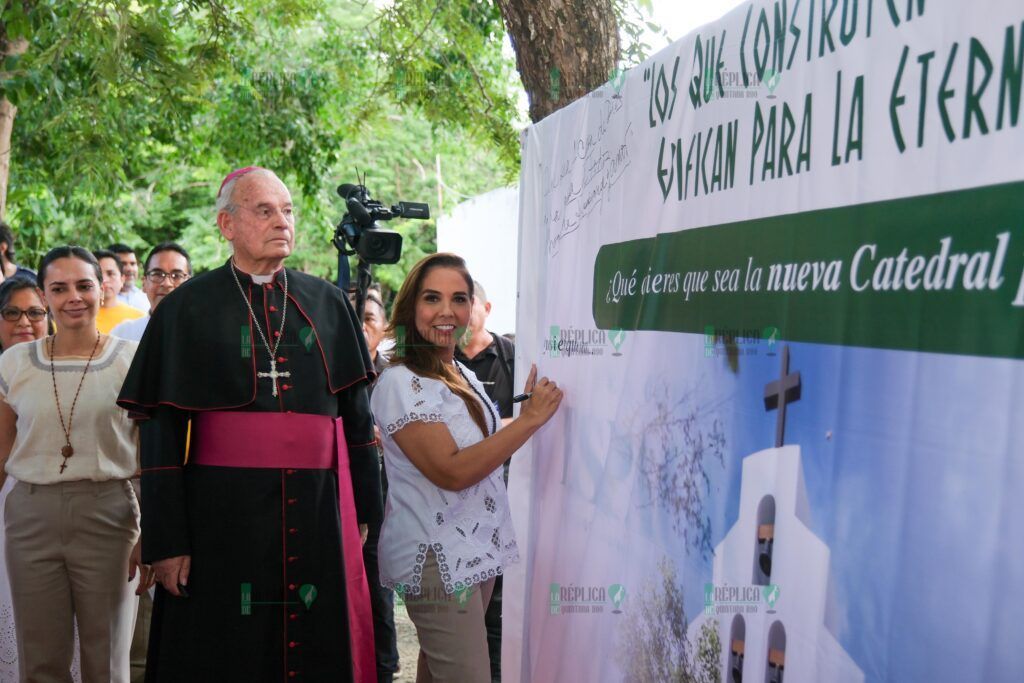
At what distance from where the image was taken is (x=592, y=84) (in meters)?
4.25

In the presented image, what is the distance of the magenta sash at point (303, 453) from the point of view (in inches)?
134

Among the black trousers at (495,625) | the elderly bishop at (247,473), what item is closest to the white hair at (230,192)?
the elderly bishop at (247,473)

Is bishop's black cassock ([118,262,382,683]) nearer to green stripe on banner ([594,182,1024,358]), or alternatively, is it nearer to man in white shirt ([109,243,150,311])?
green stripe on banner ([594,182,1024,358])

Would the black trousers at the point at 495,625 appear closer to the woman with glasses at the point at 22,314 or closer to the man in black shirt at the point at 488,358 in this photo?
the man in black shirt at the point at 488,358

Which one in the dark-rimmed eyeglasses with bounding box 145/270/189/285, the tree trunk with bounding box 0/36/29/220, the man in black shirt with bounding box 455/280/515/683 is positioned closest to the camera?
the man in black shirt with bounding box 455/280/515/683

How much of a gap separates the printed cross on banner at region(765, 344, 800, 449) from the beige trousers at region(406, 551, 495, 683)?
122cm

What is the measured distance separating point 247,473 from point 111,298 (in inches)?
136

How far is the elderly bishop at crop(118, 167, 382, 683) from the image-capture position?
334cm

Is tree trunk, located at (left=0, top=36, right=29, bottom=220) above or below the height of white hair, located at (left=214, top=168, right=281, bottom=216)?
above

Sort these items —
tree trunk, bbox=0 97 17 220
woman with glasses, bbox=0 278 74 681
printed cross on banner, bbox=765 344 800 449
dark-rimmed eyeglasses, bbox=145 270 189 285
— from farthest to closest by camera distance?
tree trunk, bbox=0 97 17 220 → dark-rimmed eyeglasses, bbox=145 270 189 285 → woman with glasses, bbox=0 278 74 681 → printed cross on banner, bbox=765 344 800 449

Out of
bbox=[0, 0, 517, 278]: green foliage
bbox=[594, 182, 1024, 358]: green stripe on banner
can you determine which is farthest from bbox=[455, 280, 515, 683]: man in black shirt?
bbox=[594, 182, 1024, 358]: green stripe on banner

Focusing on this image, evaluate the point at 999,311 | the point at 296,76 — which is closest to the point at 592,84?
the point at 999,311

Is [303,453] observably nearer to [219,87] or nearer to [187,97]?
[187,97]
